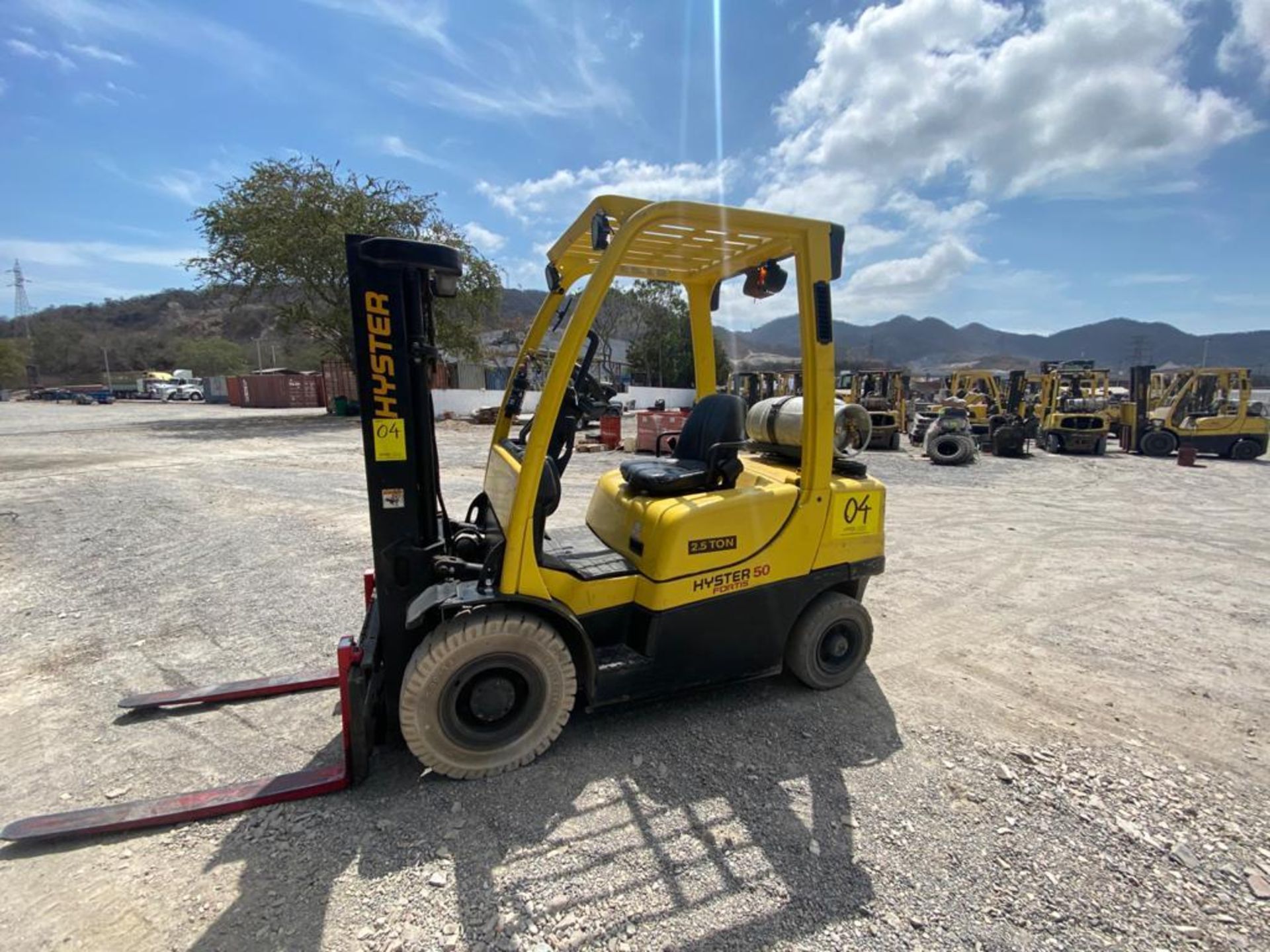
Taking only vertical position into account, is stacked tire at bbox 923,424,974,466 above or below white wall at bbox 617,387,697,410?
below

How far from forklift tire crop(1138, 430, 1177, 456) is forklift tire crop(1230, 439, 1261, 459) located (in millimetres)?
1382

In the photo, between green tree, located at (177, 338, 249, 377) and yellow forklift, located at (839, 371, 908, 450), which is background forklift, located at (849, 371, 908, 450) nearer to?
yellow forklift, located at (839, 371, 908, 450)

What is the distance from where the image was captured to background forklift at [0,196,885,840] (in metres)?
2.87

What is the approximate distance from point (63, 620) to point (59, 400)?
198 ft

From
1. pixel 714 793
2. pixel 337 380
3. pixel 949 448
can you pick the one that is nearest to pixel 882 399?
pixel 949 448

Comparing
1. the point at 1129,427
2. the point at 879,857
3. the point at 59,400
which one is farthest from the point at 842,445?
the point at 59,400

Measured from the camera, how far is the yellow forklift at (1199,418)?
57.8ft

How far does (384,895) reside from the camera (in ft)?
7.60

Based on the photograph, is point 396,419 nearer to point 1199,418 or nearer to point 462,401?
point 1199,418

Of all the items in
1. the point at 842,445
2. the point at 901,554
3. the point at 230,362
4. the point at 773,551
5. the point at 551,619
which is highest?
the point at 230,362

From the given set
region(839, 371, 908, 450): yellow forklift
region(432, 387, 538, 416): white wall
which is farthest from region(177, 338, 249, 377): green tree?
region(839, 371, 908, 450): yellow forklift

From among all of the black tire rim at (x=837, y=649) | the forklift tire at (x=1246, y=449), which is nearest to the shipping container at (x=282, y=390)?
the black tire rim at (x=837, y=649)

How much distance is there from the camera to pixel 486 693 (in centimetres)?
293

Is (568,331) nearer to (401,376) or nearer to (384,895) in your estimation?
(401,376)
